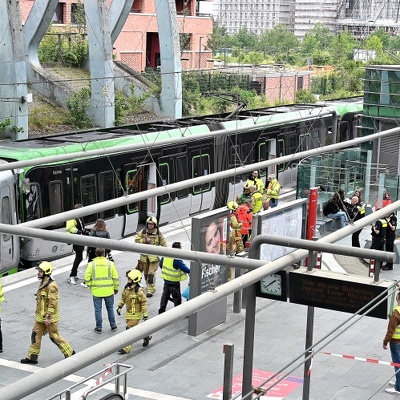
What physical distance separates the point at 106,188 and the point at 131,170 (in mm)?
1310

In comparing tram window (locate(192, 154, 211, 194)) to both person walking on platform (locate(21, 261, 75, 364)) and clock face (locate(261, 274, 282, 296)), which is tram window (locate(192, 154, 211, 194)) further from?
clock face (locate(261, 274, 282, 296))

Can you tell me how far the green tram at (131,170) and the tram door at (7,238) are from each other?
2 centimetres

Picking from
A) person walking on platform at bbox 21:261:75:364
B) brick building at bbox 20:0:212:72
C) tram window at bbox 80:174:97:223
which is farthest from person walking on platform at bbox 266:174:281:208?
brick building at bbox 20:0:212:72

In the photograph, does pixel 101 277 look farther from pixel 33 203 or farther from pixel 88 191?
pixel 88 191

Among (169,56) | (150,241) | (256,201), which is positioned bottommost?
(256,201)

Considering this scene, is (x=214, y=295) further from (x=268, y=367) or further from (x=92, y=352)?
(x=268, y=367)

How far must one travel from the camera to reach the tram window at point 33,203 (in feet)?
65.3

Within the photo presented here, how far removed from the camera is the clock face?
8.09 m

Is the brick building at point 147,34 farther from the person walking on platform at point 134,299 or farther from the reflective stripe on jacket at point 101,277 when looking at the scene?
the person walking on platform at point 134,299

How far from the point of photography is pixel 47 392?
13055 mm

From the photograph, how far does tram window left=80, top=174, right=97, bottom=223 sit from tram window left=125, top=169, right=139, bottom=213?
57.9 inches

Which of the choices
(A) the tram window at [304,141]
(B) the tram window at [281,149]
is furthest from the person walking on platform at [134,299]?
(A) the tram window at [304,141]

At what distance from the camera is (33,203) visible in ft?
65.6

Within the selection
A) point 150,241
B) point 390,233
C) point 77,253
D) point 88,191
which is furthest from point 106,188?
point 390,233
